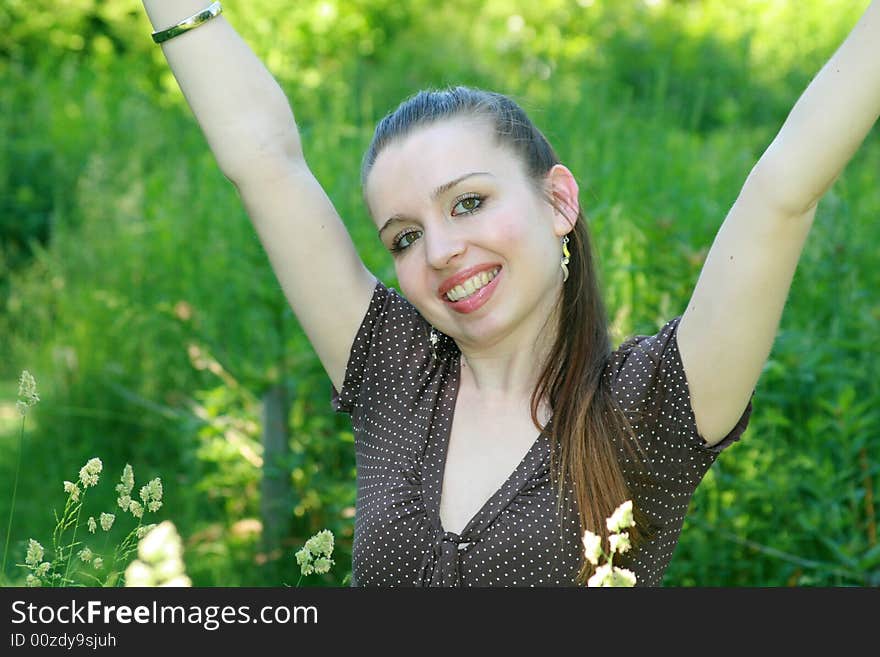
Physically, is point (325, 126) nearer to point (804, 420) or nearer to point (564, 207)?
point (804, 420)

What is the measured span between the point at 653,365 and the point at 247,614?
2.60 ft

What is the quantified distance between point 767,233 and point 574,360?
0.43 meters

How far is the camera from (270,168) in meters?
2.04

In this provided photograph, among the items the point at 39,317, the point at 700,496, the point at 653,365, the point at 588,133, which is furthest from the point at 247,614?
the point at 39,317

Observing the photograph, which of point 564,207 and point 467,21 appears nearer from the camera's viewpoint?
point 564,207

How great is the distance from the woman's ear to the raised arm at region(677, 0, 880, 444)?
35 cm

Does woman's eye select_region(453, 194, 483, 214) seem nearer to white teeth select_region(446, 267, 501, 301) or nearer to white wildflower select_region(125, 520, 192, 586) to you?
white teeth select_region(446, 267, 501, 301)

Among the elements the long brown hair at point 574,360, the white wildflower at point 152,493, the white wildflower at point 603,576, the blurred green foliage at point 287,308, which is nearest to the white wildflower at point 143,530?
the white wildflower at point 152,493

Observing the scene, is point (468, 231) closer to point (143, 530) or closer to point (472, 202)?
point (472, 202)

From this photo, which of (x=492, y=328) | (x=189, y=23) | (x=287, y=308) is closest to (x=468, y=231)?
(x=492, y=328)

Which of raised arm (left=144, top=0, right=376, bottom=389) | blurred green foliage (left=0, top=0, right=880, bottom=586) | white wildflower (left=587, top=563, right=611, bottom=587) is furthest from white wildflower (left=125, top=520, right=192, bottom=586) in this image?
blurred green foliage (left=0, top=0, right=880, bottom=586)

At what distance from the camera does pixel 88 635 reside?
1.33m

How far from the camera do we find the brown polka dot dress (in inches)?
72.4

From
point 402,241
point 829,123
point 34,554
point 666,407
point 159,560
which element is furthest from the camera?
point 402,241
